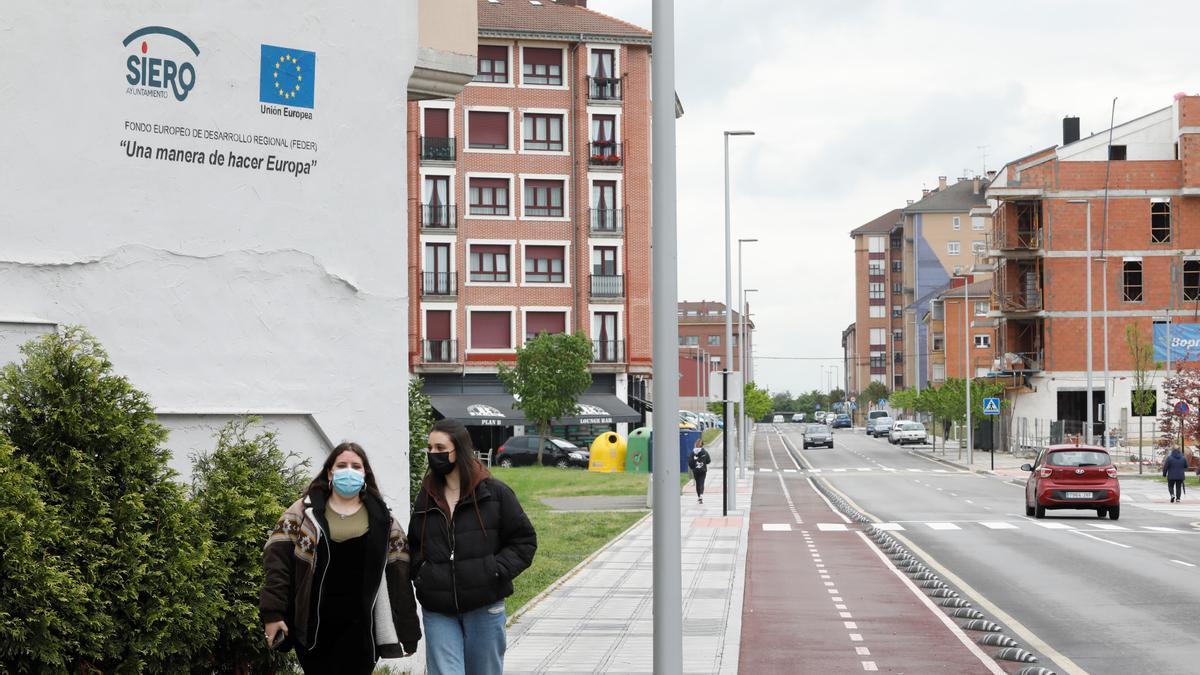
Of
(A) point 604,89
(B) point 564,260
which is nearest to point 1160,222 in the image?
Answer: (A) point 604,89

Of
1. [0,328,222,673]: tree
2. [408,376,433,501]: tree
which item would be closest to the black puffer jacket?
[0,328,222,673]: tree

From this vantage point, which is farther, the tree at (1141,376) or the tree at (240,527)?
the tree at (1141,376)

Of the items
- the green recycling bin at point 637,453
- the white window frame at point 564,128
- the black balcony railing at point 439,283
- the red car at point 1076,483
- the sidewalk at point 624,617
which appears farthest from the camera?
the white window frame at point 564,128

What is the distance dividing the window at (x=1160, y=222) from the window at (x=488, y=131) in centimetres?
3240

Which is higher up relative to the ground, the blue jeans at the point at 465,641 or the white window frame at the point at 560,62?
the white window frame at the point at 560,62

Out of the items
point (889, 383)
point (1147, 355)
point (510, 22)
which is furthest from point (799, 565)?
point (889, 383)

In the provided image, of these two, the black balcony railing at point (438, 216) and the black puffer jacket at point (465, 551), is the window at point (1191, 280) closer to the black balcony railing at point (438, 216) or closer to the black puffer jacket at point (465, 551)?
the black balcony railing at point (438, 216)

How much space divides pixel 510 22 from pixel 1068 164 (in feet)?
94.8

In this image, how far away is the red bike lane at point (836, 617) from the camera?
12047mm

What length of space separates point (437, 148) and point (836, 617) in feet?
185

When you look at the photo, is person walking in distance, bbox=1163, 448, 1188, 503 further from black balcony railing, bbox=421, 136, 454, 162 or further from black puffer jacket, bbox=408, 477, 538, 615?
black balcony railing, bbox=421, 136, 454, 162

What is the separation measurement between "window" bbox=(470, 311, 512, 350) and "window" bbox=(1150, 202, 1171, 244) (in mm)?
32575

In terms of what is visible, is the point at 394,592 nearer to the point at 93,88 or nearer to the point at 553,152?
the point at 93,88

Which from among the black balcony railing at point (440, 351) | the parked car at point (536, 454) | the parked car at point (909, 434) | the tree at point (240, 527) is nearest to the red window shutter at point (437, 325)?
the black balcony railing at point (440, 351)
